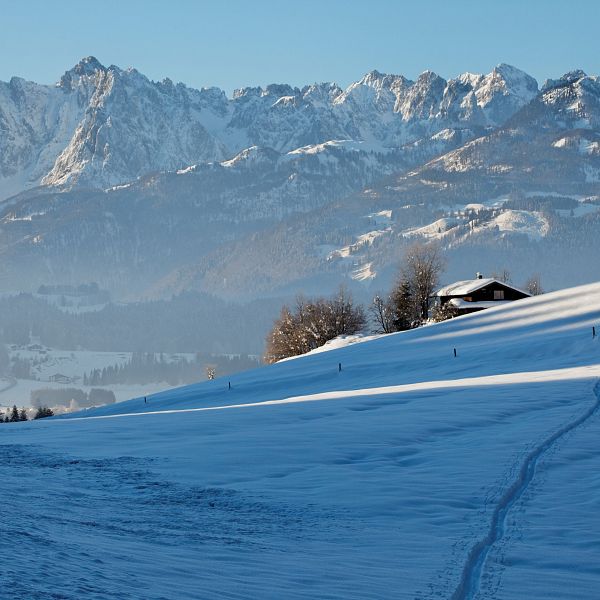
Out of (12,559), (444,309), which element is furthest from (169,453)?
(444,309)

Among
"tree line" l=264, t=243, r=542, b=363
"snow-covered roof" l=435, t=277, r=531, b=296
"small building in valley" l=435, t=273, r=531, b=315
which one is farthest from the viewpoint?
"snow-covered roof" l=435, t=277, r=531, b=296

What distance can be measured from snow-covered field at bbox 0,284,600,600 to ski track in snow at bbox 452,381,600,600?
5 centimetres

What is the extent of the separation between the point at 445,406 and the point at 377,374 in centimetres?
2264

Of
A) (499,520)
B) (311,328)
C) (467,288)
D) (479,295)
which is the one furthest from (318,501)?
(479,295)

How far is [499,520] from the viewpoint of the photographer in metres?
15.9

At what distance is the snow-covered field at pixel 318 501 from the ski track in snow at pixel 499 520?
0.05m

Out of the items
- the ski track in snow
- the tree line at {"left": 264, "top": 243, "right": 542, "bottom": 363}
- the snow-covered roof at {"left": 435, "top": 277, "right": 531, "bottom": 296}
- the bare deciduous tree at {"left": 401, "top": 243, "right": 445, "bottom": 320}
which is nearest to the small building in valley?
the snow-covered roof at {"left": 435, "top": 277, "right": 531, "bottom": 296}

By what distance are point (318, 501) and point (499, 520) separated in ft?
11.1

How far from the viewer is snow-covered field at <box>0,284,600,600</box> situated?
12.5 meters

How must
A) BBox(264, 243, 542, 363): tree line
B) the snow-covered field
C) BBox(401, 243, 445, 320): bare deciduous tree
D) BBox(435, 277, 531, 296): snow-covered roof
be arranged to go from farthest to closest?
BBox(435, 277, 531, 296): snow-covered roof < BBox(401, 243, 445, 320): bare deciduous tree < BBox(264, 243, 542, 363): tree line < the snow-covered field

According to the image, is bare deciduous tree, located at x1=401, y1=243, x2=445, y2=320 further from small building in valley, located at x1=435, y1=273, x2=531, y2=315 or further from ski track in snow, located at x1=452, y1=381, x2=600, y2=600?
ski track in snow, located at x1=452, y1=381, x2=600, y2=600

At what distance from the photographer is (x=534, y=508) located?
16625mm

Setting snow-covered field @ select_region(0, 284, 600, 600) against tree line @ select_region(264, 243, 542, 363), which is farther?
tree line @ select_region(264, 243, 542, 363)

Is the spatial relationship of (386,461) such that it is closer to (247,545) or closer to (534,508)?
(534,508)
